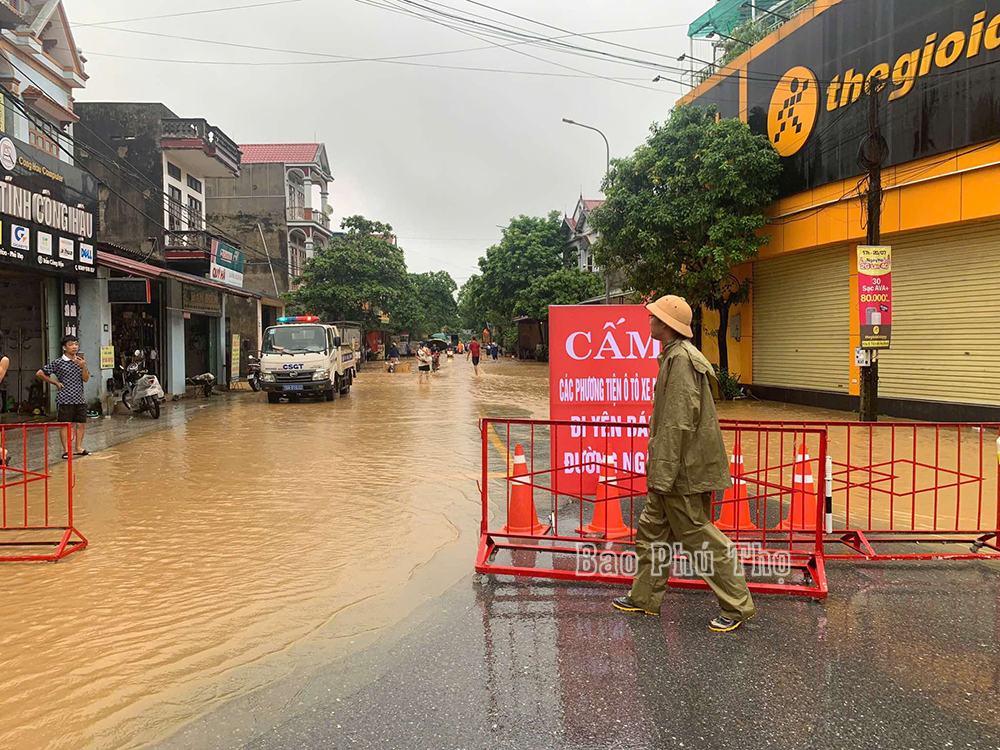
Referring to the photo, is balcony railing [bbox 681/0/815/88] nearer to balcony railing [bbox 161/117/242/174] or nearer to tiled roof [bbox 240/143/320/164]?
balcony railing [bbox 161/117/242/174]

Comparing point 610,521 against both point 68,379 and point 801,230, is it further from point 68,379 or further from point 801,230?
point 801,230

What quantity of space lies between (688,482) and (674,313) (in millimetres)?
1025

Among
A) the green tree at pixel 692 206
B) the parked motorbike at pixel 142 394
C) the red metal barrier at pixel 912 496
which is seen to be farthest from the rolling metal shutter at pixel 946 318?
the parked motorbike at pixel 142 394

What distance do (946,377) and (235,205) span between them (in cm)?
4062

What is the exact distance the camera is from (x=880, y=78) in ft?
46.4

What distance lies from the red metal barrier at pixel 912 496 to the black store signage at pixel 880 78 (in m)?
6.05

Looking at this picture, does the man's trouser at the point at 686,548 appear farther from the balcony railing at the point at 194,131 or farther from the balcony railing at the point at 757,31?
the balcony railing at the point at 194,131

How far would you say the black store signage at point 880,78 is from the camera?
41.1ft

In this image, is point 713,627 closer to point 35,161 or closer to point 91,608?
point 91,608

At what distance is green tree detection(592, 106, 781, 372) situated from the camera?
17.2 m

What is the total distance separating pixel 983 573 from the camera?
201 inches

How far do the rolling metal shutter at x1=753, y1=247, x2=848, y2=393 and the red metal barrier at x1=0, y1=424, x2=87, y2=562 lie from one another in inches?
612

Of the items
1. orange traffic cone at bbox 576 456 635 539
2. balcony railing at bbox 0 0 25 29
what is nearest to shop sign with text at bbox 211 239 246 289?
balcony railing at bbox 0 0 25 29

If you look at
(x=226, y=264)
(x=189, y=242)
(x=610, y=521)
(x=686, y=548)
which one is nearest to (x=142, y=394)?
(x=226, y=264)
